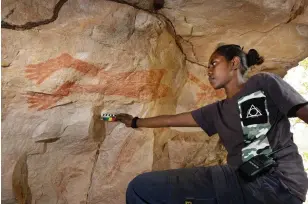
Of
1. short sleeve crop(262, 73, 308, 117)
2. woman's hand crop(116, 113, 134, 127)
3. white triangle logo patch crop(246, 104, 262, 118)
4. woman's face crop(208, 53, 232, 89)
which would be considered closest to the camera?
short sleeve crop(262, 73, 308, 117)

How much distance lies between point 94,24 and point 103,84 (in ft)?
1.57

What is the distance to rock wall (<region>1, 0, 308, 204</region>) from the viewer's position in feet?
7.11

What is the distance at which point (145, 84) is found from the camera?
2.57 metres

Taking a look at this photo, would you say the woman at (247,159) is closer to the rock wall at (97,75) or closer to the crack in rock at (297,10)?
the rock wall at (97,75)

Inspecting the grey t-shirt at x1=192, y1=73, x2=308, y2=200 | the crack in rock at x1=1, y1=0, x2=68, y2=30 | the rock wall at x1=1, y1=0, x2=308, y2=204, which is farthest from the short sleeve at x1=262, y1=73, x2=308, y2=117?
the crack in rock at x1=1, y1=0, x2=68, y2=30

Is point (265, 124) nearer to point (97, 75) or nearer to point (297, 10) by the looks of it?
point (97, 75)

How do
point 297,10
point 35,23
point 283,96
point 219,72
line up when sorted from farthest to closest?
point 297,10 < point 35,23 < point 219,72 < point 283,96

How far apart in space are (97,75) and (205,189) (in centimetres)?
124

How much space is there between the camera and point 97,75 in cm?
241

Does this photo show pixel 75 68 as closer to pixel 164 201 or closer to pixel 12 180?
pixel 12 180

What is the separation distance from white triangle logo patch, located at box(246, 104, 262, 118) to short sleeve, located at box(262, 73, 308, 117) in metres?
0.11

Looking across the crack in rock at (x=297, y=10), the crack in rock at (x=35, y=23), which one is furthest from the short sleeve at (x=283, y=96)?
the crack in rock at (x=35, y=23)

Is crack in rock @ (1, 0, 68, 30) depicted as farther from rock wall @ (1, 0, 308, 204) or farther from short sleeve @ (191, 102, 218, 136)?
short sleeve @ (191, 102, 218, 136)

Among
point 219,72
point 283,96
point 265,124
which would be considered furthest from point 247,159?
point 219,72
